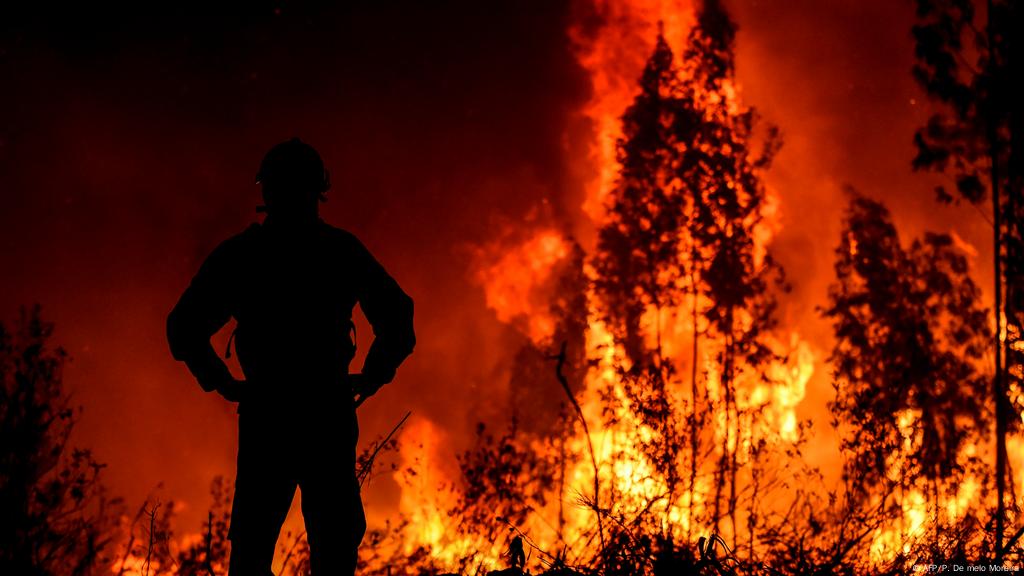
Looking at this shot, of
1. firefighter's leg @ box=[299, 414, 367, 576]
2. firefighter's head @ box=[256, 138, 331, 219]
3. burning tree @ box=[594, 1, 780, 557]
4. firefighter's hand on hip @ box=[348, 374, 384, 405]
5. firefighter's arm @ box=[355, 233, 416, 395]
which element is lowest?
firefighter's leg @ box=[299, 414, 367, 576]

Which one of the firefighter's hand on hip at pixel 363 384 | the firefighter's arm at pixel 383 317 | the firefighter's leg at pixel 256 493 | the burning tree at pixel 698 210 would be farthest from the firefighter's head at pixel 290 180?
the burning tree at pixel 698 210

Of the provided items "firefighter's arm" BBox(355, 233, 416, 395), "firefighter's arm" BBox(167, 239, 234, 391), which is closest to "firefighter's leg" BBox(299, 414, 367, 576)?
"firefighter's arm" BBox(355, 233, 416, 395)

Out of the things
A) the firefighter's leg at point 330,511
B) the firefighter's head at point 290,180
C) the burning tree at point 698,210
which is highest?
the burning tree at point 698,210

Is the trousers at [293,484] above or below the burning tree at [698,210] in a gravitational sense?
below

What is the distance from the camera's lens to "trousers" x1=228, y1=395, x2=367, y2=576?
3191 mm

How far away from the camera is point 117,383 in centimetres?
2312

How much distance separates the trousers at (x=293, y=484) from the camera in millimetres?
3191

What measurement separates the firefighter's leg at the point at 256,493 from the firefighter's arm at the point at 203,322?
0.28 meters

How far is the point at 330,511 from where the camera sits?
3246 millimetres

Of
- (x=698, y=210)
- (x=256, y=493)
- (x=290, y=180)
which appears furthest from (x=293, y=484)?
(x=698, y=210)

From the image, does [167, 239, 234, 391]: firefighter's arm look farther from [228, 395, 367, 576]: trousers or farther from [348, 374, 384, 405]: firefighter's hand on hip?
[348, 374, 384, 405]: firefighter's hand on hip

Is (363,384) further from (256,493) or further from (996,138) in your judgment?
(996,138)

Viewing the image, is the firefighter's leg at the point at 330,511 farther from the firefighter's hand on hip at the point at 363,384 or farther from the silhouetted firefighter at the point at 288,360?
the firefighter's hand on hip at the point at 363,384

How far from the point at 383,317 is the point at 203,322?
0.85 m
